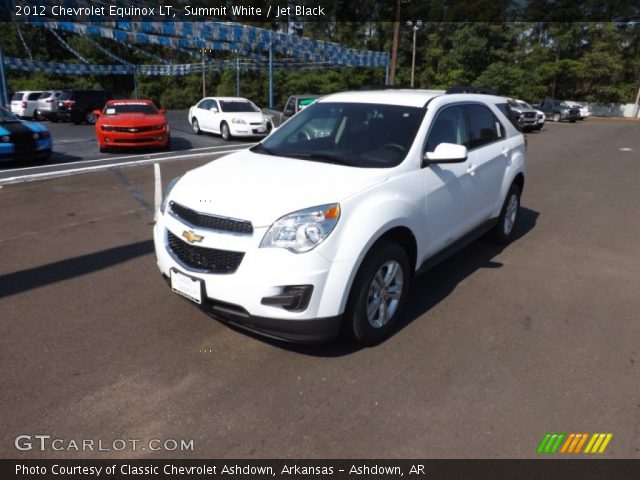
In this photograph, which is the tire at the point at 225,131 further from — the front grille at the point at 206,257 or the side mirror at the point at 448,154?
the front grille at the point at 206,257

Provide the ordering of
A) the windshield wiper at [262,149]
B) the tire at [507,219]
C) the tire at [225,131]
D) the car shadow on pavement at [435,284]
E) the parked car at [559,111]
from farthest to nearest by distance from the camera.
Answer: the parked car at [559,111] < the tire at [225,131] < the tire at [507,219] < the windshield wiper at [262,149] < the car shadow on pavement at [435,284]

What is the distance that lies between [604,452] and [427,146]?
8.08ft

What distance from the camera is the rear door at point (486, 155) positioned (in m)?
4.82

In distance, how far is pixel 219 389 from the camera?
3.09 meters

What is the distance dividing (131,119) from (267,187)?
11.5 m

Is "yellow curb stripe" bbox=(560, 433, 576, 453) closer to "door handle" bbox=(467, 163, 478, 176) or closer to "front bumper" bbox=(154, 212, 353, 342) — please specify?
"front bumper" bbox=(154, 212, 353, 342)

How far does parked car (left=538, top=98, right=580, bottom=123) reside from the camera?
3638 centimetres

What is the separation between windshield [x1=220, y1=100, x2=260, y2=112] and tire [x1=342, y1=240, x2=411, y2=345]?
1557 cm

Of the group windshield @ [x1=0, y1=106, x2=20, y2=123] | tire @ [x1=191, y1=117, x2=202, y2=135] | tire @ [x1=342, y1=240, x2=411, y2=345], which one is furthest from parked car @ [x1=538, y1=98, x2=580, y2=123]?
tire @ [x1=342, y1=240, x2=411, y2=345]

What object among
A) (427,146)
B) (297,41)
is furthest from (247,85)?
(427,146)

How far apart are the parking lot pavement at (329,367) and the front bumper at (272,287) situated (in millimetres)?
360

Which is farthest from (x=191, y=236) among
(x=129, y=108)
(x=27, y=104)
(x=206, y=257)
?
(x=27, y=104)

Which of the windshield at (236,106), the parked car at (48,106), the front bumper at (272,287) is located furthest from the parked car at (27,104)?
the front bumper at (272,287)
